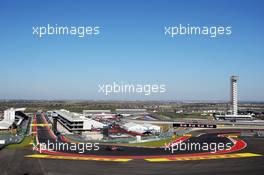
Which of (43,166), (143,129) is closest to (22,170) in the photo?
(43,166)

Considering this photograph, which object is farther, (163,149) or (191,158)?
(163,149)

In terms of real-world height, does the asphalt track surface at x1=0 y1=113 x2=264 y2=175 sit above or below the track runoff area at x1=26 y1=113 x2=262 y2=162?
above

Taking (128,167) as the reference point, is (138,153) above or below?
below

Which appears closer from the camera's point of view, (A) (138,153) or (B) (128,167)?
(B) (128,167)

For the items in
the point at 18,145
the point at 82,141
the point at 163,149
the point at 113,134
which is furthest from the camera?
the point at 113,134

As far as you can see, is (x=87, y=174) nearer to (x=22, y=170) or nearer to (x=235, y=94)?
(x=22, y=170)

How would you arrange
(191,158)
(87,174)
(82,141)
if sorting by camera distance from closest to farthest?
(87,174), (191,158), (82,141)

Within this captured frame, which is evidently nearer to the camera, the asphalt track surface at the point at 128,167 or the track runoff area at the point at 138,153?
the asphalt track surface at the point at 128,167

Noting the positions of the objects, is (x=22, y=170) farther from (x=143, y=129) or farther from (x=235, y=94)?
(x=235, y=94)

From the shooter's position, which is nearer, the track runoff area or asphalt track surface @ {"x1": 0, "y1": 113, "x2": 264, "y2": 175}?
asphalt track surface @ {"x1": 0, "y1": 113, "x2": 264, "y2": 175}

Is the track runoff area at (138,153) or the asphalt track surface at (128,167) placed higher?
the asphalt track surface at (128,167)
